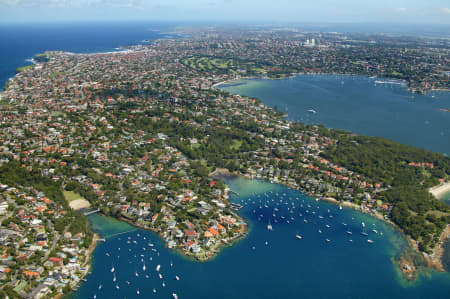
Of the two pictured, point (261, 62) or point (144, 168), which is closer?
point (144, 168)

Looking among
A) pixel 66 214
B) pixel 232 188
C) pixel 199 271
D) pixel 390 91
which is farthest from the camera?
pixel 390 91

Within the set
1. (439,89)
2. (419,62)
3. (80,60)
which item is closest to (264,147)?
(439,89)

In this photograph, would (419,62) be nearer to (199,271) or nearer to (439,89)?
(439,89)

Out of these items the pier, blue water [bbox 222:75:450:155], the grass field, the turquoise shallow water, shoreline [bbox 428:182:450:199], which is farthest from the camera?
the grass field

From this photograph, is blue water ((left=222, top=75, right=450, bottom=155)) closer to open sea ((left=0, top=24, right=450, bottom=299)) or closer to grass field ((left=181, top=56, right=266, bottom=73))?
grass field ((left=181, top=56, right=266, bottom=73))

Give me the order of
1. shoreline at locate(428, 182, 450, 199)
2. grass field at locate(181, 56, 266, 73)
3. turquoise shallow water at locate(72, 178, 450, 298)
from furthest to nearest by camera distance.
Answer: grass field at locate(181, 56, 266, 73) → shoreline at locate(428, 182, 450, 199) → turquoise shallow water at locate(72, 178, 450, 298)

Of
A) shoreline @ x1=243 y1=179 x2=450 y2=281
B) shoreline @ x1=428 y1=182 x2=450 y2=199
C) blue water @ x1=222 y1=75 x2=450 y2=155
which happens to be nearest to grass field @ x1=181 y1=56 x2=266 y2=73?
blue water @ x1=222 y1=75 x2=450 y2=155

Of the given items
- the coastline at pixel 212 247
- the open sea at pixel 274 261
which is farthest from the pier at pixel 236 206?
the coastline at pixel 212 247
